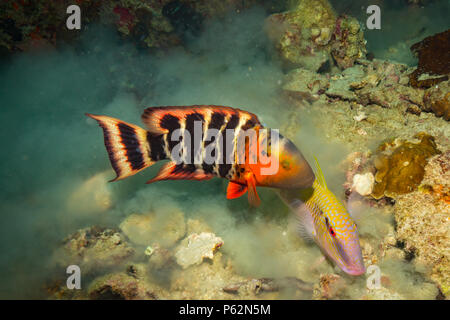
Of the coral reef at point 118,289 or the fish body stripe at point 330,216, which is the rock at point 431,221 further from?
the coral reef at point 118,289

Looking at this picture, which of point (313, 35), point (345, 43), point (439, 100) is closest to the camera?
point (439, 100)

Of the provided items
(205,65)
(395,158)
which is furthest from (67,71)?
(395,158)

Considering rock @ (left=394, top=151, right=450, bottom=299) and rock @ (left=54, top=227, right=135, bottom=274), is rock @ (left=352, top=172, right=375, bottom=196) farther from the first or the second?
rock @ (left=54, top=227, right=135, bottom=274)

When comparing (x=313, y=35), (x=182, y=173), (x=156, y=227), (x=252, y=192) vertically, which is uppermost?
(x=313, y=35)

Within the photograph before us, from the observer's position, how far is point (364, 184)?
10.4 feet

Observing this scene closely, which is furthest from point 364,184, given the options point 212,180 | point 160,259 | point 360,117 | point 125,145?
point 125,145

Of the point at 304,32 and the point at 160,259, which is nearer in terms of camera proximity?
the point at 160,259

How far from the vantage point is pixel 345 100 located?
467cm

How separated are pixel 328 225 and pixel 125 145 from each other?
2245mm

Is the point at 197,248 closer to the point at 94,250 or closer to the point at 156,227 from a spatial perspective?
the point at 156,227

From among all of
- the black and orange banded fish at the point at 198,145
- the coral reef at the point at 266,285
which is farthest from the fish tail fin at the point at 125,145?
the coral reef at the point at 266,285

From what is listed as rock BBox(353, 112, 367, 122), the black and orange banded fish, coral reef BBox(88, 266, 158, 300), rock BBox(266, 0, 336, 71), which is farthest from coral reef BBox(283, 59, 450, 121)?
coral reef BBox(88, 266, 158, 300)

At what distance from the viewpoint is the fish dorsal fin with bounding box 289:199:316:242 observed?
2.68m
